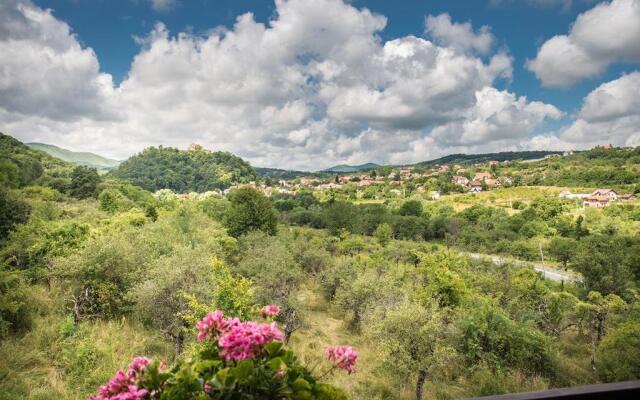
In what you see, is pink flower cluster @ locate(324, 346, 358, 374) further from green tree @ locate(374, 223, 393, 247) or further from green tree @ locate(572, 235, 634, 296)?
green tree @ locate(374, 223, 393, 247)

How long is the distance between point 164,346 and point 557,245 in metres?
45.6

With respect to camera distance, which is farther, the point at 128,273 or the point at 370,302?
the point at 370,302

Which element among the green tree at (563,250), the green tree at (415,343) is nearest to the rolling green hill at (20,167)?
A: the green tree at (415,343)

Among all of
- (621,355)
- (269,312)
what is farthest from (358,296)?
(269,312)

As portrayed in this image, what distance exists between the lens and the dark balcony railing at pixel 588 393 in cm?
169

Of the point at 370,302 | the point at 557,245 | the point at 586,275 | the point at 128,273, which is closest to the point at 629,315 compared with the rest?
the point at 586,275

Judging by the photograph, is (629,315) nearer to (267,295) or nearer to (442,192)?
(267,295)

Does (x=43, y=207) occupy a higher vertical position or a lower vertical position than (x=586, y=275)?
higher


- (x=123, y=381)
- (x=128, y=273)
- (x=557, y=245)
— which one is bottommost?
(x=557, y=245)

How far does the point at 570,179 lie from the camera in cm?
10038

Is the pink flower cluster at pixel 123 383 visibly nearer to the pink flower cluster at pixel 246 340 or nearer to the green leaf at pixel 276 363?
the pink flower cluster at pixel 246 340

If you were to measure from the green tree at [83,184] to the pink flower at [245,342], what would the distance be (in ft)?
210

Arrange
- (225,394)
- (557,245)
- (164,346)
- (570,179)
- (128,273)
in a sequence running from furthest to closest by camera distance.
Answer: (570,179) < (557,245) < (128,273) < (164,346) < (225,394)

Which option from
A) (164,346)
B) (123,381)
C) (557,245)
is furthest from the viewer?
(557,245)
